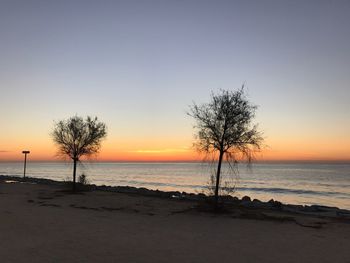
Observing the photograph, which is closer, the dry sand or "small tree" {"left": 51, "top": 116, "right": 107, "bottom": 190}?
the dry sand

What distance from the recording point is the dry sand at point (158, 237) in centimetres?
1035

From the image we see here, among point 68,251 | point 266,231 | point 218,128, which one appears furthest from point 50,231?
point 218,128

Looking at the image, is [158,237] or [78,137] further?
[78,137]

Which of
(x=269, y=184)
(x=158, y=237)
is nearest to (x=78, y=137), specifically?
(x=158, y=237)

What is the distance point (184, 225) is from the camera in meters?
15.7

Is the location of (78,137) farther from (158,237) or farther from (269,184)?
(269,184)

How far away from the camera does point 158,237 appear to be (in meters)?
12.9

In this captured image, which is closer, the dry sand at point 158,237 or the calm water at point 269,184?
the dry sand at point 158,237

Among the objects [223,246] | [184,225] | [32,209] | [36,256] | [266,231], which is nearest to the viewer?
[36,256]

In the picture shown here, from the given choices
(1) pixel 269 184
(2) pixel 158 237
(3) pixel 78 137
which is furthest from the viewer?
(1) pixel 269 184

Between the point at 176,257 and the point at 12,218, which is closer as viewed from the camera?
the point at 176,257

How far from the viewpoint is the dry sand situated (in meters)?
10.4

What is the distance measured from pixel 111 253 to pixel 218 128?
10.7 m

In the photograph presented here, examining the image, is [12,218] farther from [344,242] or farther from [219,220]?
[344,242]
